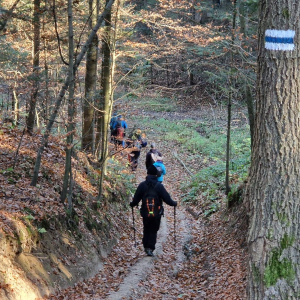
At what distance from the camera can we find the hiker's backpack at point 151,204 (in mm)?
8594

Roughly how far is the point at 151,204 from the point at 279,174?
506cm

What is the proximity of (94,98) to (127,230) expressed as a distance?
13.6 feet

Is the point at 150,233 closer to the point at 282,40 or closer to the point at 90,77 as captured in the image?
the point at 90,77

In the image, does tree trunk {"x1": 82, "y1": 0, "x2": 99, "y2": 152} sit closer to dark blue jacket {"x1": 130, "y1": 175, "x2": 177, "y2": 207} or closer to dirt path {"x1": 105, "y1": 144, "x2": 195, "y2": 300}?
dark blue jacket {"x1": 130, "y1": 175, "x2": 177, "y2": 207}

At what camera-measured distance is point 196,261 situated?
9.25 m

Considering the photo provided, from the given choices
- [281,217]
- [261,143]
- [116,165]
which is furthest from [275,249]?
[116,165]

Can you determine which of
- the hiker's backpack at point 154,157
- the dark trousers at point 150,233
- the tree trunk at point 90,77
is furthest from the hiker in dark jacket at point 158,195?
the tree trunk at point 90,77

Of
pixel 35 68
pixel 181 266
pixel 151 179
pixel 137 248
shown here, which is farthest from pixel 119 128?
pixel 181 266

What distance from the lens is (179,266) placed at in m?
8.82

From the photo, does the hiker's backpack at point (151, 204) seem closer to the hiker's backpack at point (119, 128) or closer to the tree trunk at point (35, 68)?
the tree trunk at point (35, 68)

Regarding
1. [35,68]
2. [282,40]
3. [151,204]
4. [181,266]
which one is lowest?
[181,266]

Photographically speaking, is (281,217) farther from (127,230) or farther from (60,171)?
(127,230)

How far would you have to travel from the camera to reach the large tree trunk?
373cm

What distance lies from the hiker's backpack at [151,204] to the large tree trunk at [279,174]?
4.80 metres
